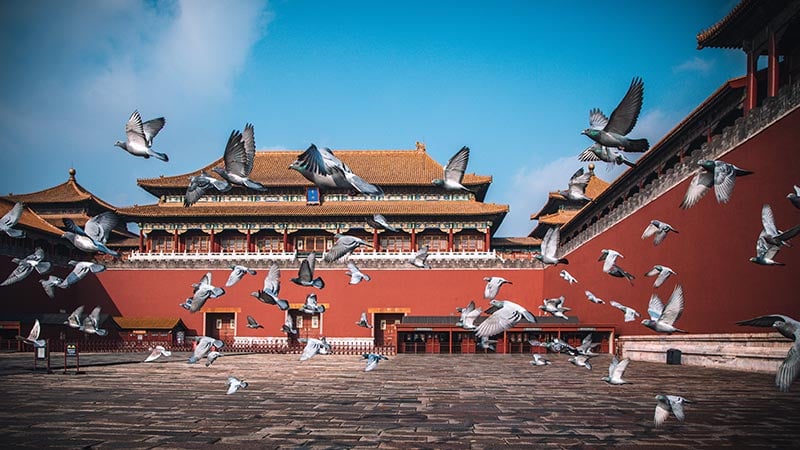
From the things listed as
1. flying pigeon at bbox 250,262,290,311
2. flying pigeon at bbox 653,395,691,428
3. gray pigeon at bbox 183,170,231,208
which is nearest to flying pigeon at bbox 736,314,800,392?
flying pigeon at bbox 653,395,691,428

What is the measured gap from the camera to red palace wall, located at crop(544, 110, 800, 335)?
14.6 m

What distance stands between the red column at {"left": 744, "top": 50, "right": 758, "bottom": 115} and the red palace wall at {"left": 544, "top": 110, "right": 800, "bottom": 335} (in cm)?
216

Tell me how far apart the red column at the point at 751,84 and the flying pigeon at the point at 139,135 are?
1639 centimetres

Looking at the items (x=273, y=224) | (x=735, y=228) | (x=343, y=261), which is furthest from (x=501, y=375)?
(x=273, y=224)

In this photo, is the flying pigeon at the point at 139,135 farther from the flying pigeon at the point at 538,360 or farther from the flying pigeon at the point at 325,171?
the flying pigeon at the point at 538,360

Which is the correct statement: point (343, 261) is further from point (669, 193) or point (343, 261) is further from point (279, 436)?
point (279, 436)

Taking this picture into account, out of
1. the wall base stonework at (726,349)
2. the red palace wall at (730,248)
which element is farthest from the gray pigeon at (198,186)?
the wall base stonework at (726,349)

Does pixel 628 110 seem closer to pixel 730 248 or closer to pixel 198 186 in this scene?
pixel 198 186

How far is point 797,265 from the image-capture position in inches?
552

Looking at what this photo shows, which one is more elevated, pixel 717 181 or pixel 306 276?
pixel 717 181

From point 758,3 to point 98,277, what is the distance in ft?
117

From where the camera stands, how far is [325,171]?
6.42m

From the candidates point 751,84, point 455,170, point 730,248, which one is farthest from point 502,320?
point 751,84

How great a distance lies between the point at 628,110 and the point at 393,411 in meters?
5.87
